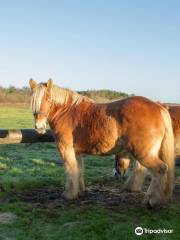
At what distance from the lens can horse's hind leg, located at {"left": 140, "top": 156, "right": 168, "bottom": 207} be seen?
5973mm

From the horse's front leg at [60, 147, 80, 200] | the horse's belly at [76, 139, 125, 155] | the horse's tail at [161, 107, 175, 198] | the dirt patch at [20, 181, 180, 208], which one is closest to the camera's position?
the horse's tail at [161, 107, 175, 198]

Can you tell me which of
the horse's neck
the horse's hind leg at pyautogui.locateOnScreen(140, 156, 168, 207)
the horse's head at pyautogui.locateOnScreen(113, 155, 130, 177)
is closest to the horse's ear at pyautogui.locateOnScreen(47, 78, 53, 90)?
the horse's neck

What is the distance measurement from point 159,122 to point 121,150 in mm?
808

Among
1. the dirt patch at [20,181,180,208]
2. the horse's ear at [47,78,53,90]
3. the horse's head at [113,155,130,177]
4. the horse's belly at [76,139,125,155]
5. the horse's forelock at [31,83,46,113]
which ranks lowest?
the dirt patch at [20,181,180,208]

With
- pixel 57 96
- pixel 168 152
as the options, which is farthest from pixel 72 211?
pixel 57 96

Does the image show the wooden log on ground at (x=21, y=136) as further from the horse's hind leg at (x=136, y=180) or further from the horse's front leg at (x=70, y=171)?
the horse's hind leg at (x=136, y=180)

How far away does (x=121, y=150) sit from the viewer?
646cm

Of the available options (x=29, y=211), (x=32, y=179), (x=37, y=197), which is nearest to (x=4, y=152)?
(x=32, y=179)

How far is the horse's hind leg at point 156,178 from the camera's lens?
19.6 ft

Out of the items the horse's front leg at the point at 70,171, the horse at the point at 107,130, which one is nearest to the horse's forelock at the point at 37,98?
the horse at the point at 107,130

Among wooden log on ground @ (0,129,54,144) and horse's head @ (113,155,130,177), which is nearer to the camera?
horse's head @ (113,155,130,177)

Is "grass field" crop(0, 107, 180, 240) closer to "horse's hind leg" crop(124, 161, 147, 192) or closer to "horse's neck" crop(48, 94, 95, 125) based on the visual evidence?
"horse's hind leg" crop(124, 161, 147, 192)

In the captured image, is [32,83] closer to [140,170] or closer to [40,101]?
[40,101]

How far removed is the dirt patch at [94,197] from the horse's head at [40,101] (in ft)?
3.90
